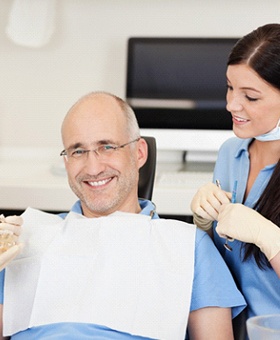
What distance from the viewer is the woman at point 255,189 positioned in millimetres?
1665

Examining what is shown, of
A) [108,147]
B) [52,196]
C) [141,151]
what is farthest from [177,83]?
[108,147]

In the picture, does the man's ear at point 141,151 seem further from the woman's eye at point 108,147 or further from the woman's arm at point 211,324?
the woman's arm at point 211,324

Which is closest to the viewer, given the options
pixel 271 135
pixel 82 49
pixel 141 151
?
pixel 271 135

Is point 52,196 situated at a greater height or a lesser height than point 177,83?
lesser

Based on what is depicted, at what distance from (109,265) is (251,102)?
1.76ft

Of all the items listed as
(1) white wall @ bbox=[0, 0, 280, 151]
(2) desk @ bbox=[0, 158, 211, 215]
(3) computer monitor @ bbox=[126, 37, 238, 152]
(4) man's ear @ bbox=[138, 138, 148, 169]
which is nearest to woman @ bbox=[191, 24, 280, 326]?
(4) man's ear @ bbox=[138, 138, 148, 169]

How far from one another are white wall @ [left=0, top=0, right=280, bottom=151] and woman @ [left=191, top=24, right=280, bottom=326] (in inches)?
64.6

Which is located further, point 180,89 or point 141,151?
point 180,89

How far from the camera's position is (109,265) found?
179cm

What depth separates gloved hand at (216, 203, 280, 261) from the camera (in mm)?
1617

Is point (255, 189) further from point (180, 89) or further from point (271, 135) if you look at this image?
point (180, 89)

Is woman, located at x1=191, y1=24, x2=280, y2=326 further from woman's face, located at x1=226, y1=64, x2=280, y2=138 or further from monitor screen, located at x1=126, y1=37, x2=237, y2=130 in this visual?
monitor screen, located at x1=126, y1=37, x2=237, y2=130

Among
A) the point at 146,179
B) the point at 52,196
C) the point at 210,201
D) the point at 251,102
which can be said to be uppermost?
the point at 251,102

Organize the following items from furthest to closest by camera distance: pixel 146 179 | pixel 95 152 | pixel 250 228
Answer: pixel 146 179
pixel 95 152
pixel 250 228
